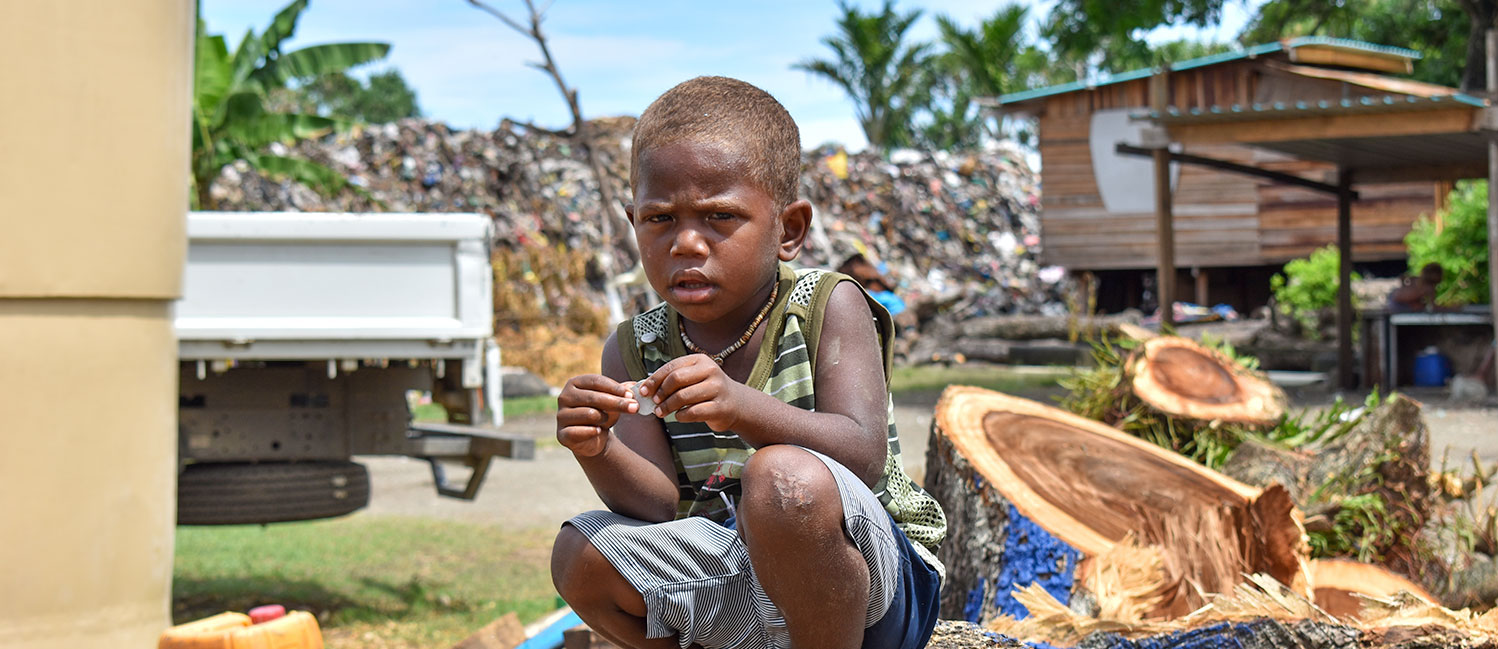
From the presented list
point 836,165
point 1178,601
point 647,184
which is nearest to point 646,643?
point 647,184

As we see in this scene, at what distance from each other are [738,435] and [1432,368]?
1067 cm

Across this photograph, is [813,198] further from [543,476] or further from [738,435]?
[738,435]

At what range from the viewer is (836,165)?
21.2 meters

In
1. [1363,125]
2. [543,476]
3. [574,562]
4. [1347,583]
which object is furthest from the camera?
[543,476]

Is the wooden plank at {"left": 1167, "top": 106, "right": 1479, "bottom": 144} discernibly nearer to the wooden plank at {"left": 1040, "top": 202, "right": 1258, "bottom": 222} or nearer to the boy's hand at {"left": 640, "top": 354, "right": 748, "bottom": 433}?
the boy's hand at {"left": 640, "top": 354, "right": 748, "bottom": 433}

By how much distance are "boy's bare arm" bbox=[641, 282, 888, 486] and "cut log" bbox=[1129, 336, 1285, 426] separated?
10.5 feet

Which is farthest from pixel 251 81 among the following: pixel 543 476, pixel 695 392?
pixel 695 392

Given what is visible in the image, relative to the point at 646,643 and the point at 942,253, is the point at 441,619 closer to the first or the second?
the point at 646,643

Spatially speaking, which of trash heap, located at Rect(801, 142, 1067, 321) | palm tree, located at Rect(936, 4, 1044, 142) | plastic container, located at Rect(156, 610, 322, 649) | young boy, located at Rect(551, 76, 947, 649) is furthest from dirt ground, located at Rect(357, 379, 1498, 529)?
palm tree, located at Rect(936, 4, 1044, 142)

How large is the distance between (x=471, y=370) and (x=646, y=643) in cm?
315

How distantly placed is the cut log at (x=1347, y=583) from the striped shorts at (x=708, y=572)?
89.6 inches

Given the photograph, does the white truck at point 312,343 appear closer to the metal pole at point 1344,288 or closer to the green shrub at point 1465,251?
the metal pole at point 1344,288

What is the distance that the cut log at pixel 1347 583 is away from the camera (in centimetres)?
344

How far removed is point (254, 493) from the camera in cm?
473
